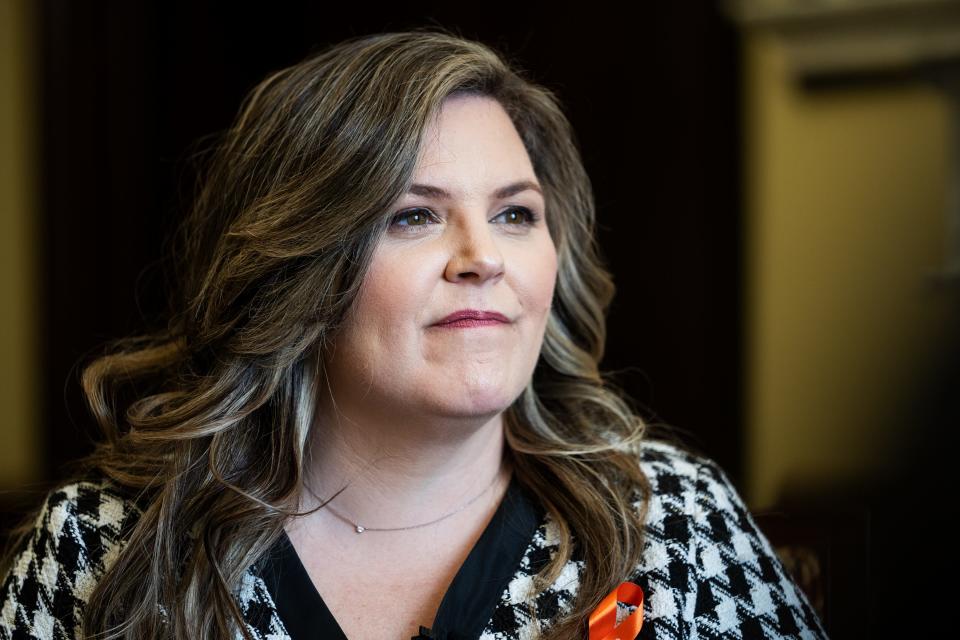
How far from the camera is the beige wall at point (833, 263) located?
113 inches

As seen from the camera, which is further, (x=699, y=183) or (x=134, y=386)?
(x=699, y=183)

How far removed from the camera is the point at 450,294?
140 cm

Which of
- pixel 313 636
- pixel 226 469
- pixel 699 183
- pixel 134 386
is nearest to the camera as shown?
pixel 313 636

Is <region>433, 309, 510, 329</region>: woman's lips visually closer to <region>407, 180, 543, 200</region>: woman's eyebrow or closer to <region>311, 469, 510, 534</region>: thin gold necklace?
<region>407, 180, 543, 200</region>: woman's eyebrow

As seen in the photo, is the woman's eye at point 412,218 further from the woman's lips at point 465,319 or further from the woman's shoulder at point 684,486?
the woman's shoulder at point 684,486

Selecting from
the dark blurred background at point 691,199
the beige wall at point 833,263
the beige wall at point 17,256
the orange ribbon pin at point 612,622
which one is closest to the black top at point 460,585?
the orange ribbon pin at point 612,622

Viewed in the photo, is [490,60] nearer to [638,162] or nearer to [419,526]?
[419,526]

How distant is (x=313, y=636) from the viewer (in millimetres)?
1387

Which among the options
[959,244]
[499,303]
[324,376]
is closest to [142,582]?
[324,376]

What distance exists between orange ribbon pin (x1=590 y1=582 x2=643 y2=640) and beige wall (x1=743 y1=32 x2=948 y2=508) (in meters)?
1.55

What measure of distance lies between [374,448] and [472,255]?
0.31 m

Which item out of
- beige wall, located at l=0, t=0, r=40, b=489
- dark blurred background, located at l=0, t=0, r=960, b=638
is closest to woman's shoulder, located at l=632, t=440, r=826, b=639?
dark blurred background, located at l=0, t=0, r=960, b=638

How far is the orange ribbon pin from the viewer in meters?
1.36

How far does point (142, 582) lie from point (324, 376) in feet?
1.20
